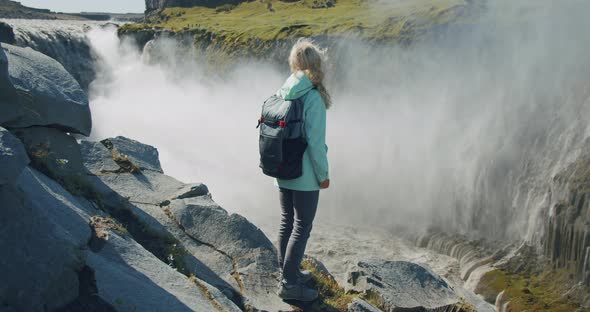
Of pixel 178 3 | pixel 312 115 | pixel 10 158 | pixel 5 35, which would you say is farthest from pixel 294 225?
pixel 178 3

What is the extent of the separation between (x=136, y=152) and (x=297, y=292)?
5.53 m

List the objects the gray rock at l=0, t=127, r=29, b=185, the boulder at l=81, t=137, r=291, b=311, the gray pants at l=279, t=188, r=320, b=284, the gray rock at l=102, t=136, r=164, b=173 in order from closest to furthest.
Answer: the gray rock at l=0, t=127, r=29, b=185, the gray pants at l=279, t=188, r=320, b=284, the boulder at l=81, t=137, r=291, b=311, the gray rock at l=102, t=136, r=164, b=173

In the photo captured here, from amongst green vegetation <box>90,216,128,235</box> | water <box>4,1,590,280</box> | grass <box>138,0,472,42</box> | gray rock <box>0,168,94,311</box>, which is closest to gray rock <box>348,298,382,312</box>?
green vegetation <box>90,216,128,235</box>

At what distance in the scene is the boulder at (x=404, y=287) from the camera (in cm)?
790

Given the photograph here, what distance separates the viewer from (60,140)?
8.58 meters

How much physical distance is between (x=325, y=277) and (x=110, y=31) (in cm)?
3292

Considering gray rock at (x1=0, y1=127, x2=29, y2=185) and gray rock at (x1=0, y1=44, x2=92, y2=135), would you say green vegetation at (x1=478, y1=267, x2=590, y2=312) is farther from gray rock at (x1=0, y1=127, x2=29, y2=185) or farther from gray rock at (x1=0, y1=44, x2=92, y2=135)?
gray rock at (x1=0, y1=127, x2=29, y2=185)

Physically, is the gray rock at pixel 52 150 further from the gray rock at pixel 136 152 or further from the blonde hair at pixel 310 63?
the blonde hair at pixel 310 63

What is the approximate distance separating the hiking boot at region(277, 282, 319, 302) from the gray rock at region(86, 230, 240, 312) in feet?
2.20

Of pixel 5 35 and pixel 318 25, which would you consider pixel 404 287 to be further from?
Result: pixel 318 25

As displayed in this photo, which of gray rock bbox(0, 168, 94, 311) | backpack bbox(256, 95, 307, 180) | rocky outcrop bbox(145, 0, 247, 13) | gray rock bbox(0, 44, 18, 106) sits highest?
rocky outcrop bbox(145, 0, 247, 13)

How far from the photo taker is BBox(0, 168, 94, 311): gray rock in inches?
179

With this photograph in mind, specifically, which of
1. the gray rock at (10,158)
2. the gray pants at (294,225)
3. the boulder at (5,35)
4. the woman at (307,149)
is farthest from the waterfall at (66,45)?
the gray rock at (10,158)

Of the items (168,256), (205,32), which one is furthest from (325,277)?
(205,32)
